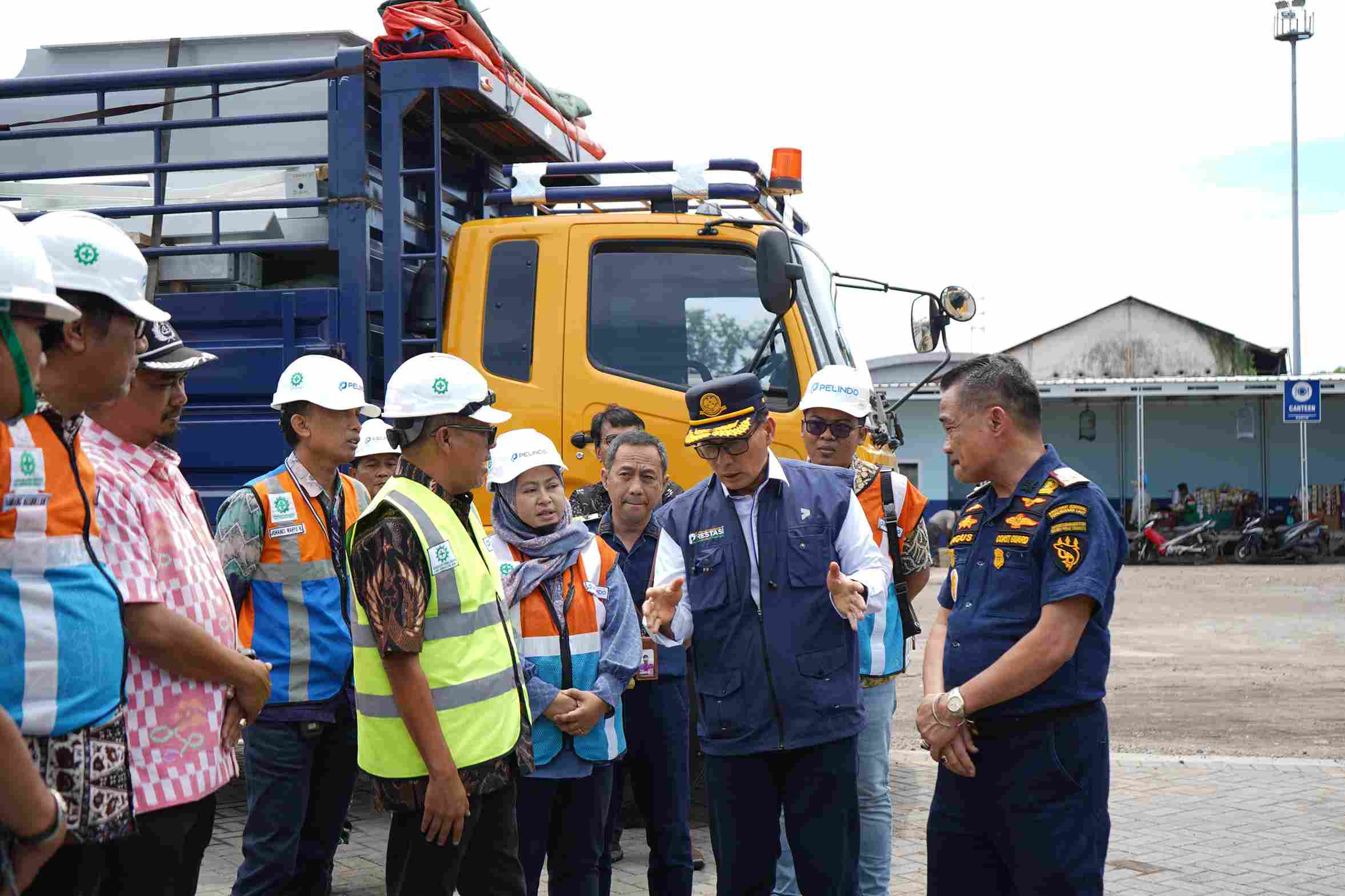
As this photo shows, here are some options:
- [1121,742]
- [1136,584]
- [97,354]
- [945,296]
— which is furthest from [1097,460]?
[97,354]

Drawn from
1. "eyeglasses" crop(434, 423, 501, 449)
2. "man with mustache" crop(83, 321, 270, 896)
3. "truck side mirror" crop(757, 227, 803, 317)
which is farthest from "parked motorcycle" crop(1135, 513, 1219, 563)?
"man with mustache" crop(83, 321, 270, 896)

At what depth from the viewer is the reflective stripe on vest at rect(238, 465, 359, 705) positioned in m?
4.17

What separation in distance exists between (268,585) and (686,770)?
5.43 feet

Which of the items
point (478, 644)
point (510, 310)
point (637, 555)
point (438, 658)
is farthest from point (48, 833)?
point (510, 310)

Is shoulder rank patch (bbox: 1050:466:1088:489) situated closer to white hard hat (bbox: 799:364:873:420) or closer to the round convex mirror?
white hard hat (bbox: 799:364:873:420)

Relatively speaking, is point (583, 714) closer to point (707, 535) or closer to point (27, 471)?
point (707, 535)

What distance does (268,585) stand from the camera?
4180 millimetres

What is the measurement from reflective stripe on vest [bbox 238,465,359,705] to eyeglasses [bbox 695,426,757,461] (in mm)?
1381

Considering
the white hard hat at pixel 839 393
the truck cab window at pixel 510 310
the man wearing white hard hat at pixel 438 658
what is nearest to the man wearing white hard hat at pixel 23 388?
the man wearing white hard hat at pixel 438 658

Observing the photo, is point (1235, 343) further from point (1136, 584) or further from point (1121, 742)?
point (1121, 742)

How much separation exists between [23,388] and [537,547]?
2.29 metres

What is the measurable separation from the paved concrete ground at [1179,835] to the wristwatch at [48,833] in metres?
3.46

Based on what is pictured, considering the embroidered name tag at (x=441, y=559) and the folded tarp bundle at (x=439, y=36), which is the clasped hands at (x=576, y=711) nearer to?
the embroidered name tag at (x=441, y=559)

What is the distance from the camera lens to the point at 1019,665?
3316mm
